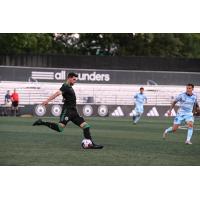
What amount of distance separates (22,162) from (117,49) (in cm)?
1644

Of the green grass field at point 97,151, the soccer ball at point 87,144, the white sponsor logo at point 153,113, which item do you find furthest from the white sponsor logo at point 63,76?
the soccer ball at point 87,144

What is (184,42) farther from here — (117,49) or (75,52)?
(75,52)

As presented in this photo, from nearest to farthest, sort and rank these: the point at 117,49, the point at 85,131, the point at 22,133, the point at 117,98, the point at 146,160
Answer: the point at 146,160, the point at 85,131, the point at 22,133, the point at 117,49, the point at 117,98

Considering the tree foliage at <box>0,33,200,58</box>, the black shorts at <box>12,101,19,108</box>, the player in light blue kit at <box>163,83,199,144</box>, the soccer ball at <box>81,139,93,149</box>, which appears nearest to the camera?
the soccer ball at <box>81,139,93,149</box>

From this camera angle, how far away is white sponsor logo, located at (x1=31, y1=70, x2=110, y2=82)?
27578mm

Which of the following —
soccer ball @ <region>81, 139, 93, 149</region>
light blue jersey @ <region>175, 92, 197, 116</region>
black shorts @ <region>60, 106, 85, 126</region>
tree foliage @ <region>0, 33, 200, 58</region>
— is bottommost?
soccer ball @ <region>81, 139, 93, 149</region>

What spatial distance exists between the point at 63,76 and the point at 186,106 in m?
13.3

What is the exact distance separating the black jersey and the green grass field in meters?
0.97

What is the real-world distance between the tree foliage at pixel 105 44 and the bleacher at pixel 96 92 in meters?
1.57

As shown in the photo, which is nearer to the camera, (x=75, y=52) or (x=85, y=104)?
(x=85, y=104)

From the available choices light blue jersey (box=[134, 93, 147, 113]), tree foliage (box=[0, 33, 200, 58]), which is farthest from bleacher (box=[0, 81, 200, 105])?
light blue jersey (box=[134, 93, 147, 113])

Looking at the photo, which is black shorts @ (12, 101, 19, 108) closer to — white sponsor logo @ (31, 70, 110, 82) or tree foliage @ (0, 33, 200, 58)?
white sponsor logo @ (31, 70, 110, 82)
